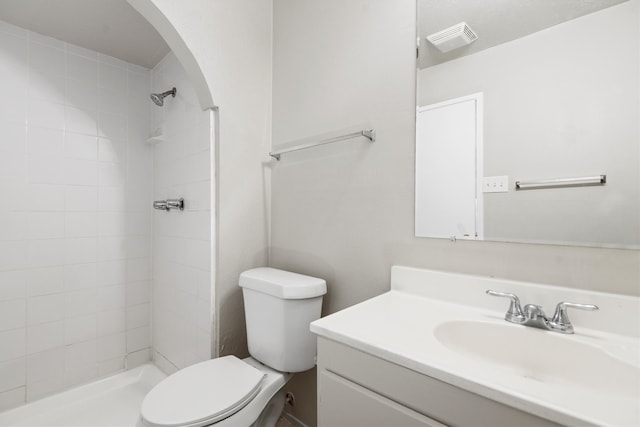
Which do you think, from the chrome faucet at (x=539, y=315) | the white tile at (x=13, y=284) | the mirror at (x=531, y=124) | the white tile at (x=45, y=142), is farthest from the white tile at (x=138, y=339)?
the chrome faucet at (x=539, y=315)

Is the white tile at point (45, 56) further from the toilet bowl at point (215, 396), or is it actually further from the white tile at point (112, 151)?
the toilet bowl at point (215, 396)

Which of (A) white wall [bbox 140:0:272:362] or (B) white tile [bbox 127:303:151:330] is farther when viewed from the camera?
(B) white tile [bbox 127:303:151:330]

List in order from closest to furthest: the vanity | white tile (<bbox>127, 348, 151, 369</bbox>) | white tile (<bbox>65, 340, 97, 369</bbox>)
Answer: the vanity, white tile (<bbox>65, 340, 97, 369</bbox>), white tile (<bbox>127, 348, 151, 369</bbox>)

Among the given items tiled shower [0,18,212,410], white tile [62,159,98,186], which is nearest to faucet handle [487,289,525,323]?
tiled shower [0,18,212,410]

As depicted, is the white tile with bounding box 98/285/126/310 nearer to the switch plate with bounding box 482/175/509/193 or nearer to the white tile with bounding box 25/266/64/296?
the white tile with bounding box 25/266/64/296

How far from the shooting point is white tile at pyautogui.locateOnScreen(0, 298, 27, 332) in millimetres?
1624

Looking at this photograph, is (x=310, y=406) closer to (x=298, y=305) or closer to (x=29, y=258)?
(x=298, y=305)

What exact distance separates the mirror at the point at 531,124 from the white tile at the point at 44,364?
2.24 m

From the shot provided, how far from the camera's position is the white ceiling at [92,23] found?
1.51m

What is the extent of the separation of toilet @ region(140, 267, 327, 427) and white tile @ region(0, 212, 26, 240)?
52.5 inches

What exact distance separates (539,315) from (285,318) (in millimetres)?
874

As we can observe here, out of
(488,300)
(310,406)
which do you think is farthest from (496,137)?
(310,406)

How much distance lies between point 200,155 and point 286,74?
652 millimetres

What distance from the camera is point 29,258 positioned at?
170cm
